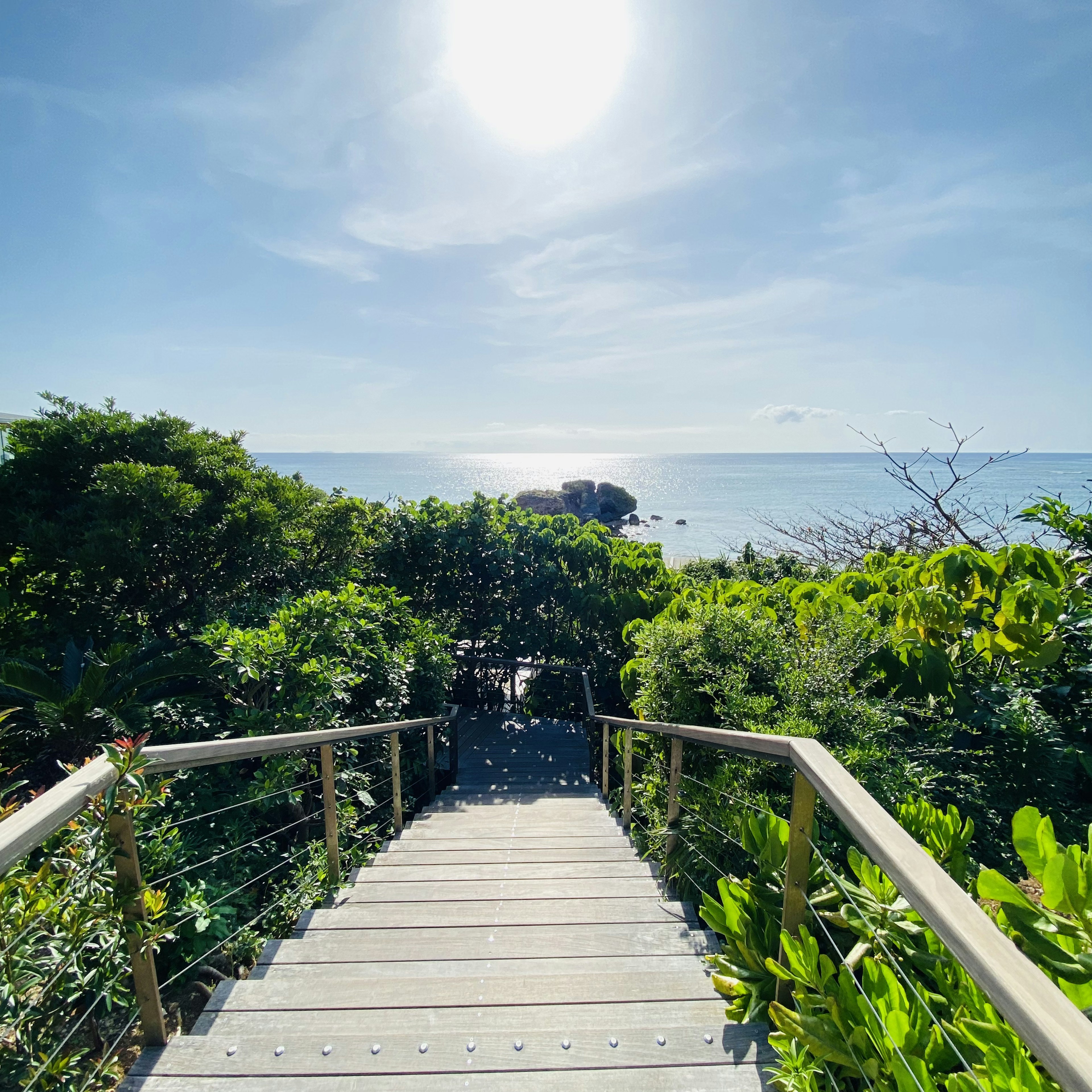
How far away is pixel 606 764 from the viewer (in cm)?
490

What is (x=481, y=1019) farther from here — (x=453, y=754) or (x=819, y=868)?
(x=453, y=754)

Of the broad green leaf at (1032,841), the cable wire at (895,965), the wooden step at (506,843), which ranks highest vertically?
the broad green leaf at (1032,841)

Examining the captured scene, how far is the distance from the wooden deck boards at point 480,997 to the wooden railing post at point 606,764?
127 cm

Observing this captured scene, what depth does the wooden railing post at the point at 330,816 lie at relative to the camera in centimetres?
284

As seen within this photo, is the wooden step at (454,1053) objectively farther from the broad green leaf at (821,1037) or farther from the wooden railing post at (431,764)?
the wooden railing post at (431,764)

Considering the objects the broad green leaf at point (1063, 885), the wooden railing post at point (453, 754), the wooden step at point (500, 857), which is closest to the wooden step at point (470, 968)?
the wooden step at point (500, 857)

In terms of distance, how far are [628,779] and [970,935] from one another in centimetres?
305

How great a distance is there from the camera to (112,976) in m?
2.15

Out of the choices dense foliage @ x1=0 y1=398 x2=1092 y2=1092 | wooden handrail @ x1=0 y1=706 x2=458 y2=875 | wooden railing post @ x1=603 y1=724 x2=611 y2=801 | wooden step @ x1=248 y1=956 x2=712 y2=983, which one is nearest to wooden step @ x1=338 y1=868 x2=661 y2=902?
dense foliage @ x1=0 y1=398 x2=1092 y2=1092

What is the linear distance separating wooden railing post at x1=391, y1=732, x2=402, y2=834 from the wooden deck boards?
1.67ft

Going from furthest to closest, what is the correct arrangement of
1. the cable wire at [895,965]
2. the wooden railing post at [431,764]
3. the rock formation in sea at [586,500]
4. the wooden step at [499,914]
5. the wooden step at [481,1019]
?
1. the rock formation in sea at [586,500]
2. the wooden railing post at [431,764]
3. the wooden step at [499,914]
4. the wooden step at [481,1019]
5. the cable wire at [895,965]

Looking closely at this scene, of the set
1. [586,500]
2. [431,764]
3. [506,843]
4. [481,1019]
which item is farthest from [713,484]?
[481,1019]

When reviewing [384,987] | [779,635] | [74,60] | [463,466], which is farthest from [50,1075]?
[463,466]

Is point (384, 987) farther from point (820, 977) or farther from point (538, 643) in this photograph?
point (538, 643)
